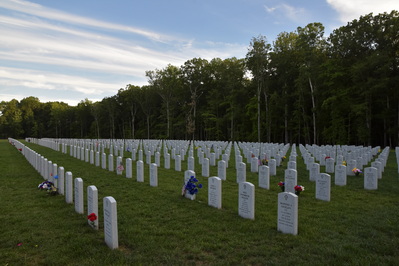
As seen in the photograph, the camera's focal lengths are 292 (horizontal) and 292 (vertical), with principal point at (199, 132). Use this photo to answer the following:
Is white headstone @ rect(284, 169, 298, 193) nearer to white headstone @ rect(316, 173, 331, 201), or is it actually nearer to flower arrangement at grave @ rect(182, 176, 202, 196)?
white headstone @ rect(316, 173, 331, 201)

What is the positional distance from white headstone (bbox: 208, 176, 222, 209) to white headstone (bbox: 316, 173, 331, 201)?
9.31 ft

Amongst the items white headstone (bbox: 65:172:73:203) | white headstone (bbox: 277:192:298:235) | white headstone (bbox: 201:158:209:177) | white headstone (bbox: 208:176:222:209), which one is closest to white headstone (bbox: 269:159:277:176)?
white headstone (bbox: 201:158:209:177)

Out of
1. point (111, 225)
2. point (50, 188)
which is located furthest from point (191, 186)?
point (50, 188)

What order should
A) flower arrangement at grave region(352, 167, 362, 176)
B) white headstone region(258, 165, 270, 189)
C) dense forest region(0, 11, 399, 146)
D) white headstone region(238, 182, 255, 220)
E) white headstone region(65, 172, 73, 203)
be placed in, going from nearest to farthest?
white headstone region(238, 182, 255, 220) → white headstone region(65, 172, 73, 203) → white headstone region(258, 165, 270, 189) → flower arrangement at grave region(352, 167, 362, 176) → dense forest region(0, 11, 399, 146)

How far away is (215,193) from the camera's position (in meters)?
6.96

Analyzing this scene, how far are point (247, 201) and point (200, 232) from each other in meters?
1.33

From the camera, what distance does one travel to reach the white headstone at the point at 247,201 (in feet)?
19.6

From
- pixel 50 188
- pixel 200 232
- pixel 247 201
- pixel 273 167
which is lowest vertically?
pixel 200 232

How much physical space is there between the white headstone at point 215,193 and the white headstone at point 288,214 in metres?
1.86

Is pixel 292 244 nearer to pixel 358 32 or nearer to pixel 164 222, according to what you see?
pixel 164 222

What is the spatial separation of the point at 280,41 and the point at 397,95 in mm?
17948

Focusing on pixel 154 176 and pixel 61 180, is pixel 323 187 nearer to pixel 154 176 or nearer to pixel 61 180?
pixel 154 176

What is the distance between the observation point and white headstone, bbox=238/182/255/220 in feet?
19.6

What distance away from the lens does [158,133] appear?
62812 mm
